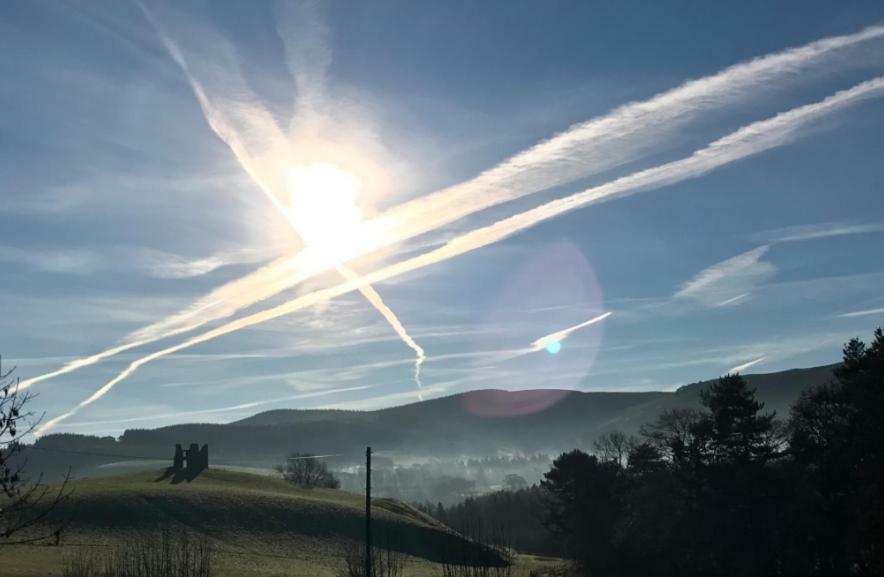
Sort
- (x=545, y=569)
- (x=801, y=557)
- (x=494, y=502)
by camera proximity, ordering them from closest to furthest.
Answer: (x=801, y=557) < (x=545, y=569) < (x=494, y=502)

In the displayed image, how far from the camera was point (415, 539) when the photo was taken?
347ft

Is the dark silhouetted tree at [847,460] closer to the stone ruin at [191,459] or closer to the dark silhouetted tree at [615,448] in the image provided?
the dark silhouetted tree at [615,448]

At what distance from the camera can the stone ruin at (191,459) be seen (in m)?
138

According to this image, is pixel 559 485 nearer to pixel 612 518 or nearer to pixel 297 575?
pixel 612 518

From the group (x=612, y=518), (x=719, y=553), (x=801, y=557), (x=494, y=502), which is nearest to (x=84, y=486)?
(x=612, y=518)

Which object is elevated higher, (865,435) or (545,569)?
(865,435)

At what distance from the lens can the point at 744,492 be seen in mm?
85875

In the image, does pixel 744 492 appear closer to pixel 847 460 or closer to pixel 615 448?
pixel 847 460

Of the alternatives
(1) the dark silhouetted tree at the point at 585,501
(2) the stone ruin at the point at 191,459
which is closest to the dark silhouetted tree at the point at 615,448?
(1) the dark silhouetted tree at the point at 585,501

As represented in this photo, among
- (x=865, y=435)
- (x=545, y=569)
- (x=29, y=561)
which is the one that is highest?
(x=865, y=435)

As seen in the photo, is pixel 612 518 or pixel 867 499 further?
pixel 612 518

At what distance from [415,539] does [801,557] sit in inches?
1997

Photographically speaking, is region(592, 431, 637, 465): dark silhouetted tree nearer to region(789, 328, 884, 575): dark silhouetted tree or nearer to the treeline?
the treeline

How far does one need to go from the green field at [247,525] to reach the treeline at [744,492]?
16.0 meters
